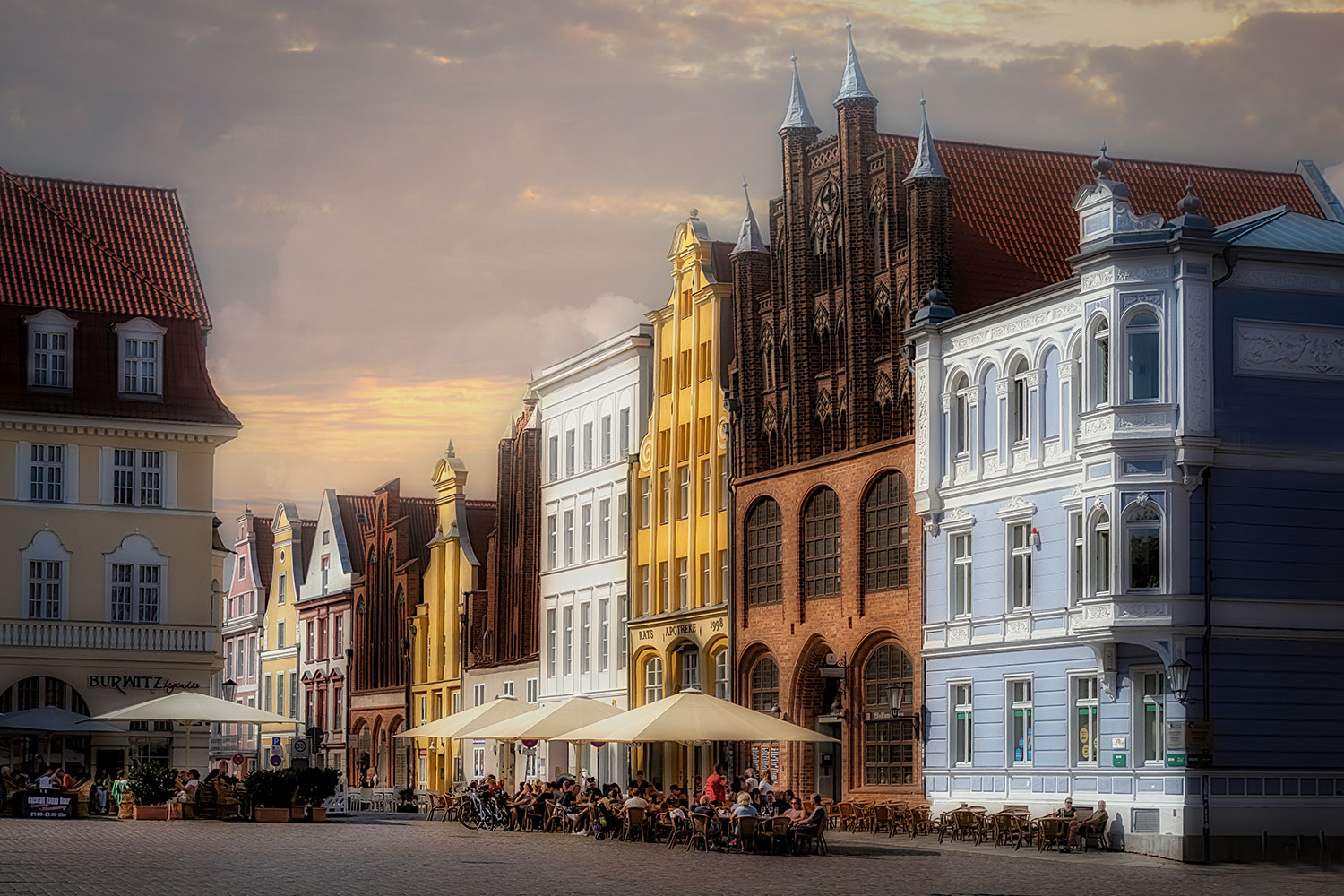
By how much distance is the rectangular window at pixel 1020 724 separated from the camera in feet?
143

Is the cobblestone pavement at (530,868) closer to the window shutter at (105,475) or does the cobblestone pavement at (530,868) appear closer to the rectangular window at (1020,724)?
the rectangular window at (1020,724)

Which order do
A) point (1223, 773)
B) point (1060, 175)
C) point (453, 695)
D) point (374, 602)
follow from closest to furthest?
point (1223, 773), point (1060, 175), point (453, 695), point (374, 602)

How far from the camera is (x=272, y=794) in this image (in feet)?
165

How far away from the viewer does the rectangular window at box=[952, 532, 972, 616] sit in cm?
4625

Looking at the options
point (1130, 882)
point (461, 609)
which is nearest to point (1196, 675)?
point (1130, 882)

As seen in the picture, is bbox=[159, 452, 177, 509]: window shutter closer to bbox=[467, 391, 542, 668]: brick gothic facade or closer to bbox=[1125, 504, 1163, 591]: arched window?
bbox=[467, 391, 542, 668]: brick gothic facade

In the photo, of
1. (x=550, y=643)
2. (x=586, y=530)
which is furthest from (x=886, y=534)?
(x=550, y=643)

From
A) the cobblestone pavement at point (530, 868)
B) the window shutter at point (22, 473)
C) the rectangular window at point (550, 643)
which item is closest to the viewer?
the cobblestone pavement at point (530, 868)

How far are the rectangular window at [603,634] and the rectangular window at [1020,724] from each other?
24831 millimetres

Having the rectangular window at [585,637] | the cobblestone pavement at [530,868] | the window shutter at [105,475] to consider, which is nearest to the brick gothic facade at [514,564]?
the rectangular window at [585,637]

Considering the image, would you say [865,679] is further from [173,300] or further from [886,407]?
[173,300]

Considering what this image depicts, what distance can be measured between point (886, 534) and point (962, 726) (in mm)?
5365

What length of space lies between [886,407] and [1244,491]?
11762 mm

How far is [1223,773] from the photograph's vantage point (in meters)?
38.8
